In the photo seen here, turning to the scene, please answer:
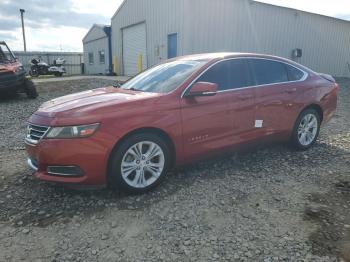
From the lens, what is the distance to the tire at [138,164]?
3.35 m

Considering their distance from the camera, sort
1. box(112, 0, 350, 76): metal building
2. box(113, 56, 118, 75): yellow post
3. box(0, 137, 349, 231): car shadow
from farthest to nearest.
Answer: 1. box(113, 56, 118, 75): yellow post
2. box(112, 0, 350, 76): metal building
3. box(0, 137, 349, 231): car shadow

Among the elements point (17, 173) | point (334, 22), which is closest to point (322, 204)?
point (17, 173)

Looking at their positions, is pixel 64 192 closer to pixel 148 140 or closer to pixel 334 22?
pixel 148 140

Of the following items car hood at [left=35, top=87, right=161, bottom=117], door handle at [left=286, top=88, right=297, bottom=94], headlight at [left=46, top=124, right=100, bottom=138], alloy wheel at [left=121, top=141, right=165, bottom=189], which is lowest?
alloy wheel at [left=121, top=141, right=165, bottom=189]

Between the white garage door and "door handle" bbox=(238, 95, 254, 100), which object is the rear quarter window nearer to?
"door handle" bbox=(238, 95, 254, 100)

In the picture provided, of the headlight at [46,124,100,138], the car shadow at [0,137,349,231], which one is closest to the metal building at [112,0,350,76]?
the car shadow at [0,137,349,231]

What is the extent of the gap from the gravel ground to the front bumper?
0.35m

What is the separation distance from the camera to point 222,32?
1424cm

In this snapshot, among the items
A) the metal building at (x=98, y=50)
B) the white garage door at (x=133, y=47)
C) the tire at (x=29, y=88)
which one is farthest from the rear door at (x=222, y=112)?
the metal building at (x=98, y=50)

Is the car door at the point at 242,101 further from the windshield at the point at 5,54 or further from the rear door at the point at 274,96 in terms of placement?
the windshield at the point at 5,54

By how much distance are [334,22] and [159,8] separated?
1132cm

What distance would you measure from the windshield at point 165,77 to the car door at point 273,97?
3.14ft

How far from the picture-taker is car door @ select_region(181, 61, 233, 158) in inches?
148

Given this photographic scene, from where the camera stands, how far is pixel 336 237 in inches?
112
